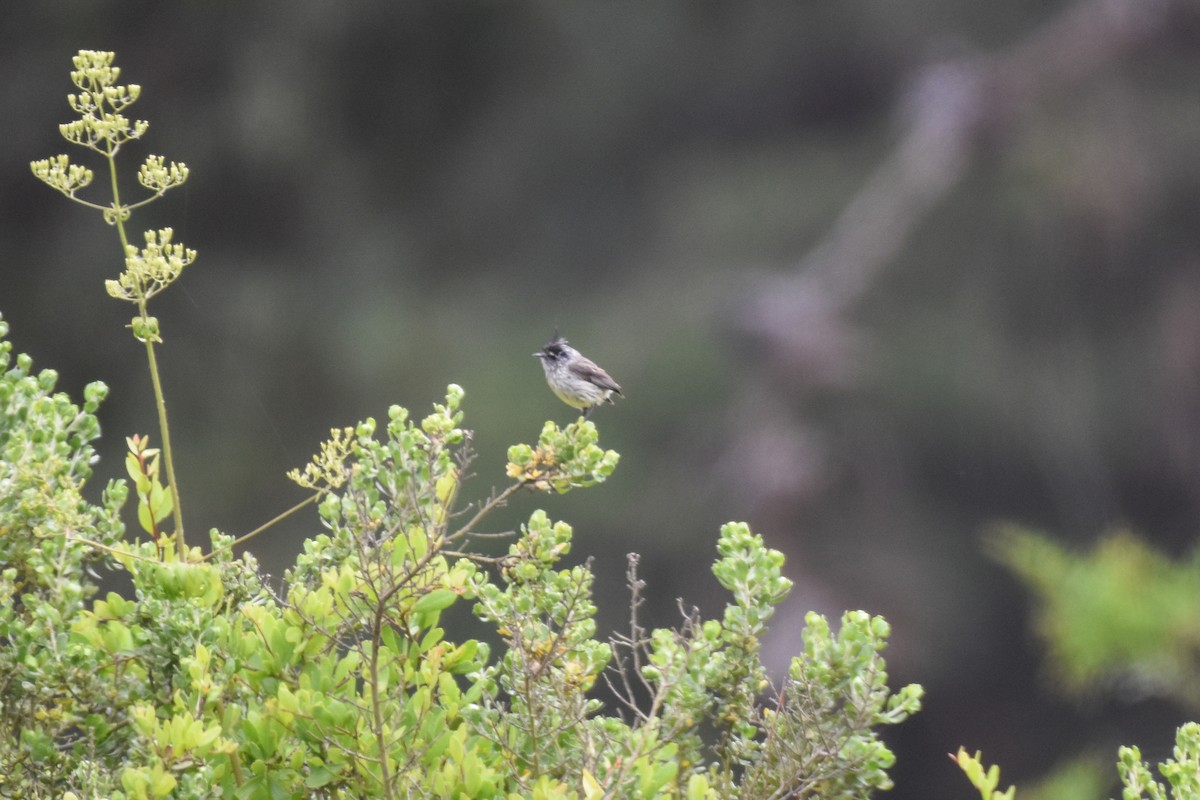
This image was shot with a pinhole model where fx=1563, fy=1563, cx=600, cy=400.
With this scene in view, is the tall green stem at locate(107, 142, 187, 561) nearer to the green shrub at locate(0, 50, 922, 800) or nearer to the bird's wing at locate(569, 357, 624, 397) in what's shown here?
the green shrub at locate(0, 50, 922, 800)

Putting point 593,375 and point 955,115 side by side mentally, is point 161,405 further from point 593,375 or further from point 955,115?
point 955,115

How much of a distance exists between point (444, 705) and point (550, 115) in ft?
32.3

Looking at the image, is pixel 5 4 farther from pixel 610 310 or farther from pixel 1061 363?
pixel 1061 363

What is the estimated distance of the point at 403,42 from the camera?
10188mm

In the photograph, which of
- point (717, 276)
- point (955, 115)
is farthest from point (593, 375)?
point (717, 276)

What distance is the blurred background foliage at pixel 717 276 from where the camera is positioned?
8820 mm

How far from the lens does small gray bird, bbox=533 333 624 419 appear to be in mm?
2879

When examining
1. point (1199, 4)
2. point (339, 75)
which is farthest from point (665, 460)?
point (1199, 4)

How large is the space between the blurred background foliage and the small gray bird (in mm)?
5021

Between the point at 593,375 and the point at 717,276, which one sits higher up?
the point at 717,276

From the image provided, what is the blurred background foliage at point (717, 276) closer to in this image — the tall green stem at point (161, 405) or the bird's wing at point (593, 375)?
the bird's wing at point (593, 375)

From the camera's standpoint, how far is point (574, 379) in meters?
2.92

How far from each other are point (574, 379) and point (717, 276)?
779 cm

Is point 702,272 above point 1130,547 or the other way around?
above
